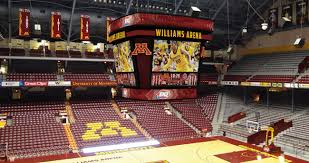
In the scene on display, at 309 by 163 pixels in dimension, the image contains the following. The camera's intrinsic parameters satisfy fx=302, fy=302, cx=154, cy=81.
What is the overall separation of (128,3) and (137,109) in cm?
1106

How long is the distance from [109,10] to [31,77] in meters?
9.80

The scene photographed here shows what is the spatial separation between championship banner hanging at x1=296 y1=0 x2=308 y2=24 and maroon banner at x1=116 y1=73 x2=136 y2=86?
81.9 feet

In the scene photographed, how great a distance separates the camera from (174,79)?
976 cm

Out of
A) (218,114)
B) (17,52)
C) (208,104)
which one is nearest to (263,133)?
(218,114)

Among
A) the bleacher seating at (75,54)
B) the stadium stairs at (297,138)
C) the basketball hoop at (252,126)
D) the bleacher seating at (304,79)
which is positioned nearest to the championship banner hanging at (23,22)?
the bleacher seating at (75,54)

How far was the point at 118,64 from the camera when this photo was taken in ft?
34.5

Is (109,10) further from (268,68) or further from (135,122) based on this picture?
(268,68)

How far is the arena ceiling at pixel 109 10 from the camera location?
26625 mm

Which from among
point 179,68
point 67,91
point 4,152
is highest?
point 179,68

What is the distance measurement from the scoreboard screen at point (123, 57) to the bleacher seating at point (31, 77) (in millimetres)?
20511

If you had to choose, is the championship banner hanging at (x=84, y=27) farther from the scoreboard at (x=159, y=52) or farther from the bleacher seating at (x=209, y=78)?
the scoreboard at (x=159, y=52)

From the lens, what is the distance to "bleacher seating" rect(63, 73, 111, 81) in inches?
1206

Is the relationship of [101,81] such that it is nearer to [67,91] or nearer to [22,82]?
[67,91]

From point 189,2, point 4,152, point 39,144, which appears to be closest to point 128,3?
point 189,2
